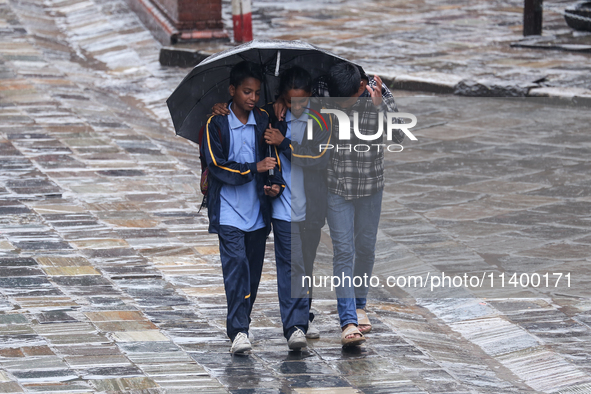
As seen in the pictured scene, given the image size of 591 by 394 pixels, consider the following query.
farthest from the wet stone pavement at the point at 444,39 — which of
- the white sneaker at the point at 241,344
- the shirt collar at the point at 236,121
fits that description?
the white sneaker at the point at 241,344

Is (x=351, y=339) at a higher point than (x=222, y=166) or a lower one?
lower

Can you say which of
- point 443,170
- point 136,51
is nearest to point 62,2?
point 136,51

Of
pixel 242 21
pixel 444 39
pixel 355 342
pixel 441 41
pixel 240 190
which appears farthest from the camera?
pixel 444 39

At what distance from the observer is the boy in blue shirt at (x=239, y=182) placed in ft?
13.4

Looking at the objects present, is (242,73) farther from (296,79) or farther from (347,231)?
(347,231)

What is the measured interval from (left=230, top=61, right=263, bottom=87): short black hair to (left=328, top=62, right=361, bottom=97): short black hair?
352mm

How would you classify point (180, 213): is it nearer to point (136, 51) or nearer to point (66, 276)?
point (66, 276)

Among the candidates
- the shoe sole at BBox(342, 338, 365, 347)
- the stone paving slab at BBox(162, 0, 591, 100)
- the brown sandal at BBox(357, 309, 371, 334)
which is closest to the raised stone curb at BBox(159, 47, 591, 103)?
the stone paving slab at BBox(162, 0, 591, 100)

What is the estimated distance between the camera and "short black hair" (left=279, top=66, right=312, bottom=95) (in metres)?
4.05

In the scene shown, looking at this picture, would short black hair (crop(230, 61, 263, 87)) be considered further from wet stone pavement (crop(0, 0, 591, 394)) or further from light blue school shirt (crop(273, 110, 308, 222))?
wet stone pavement (crop(0, 0, 591, 394))

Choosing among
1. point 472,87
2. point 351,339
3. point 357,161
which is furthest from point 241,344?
point 472,87

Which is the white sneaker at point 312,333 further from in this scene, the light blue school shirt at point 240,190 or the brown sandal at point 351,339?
the light blue school shirt at point 240,190

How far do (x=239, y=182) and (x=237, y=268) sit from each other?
41cm

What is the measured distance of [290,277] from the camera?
167 inches
